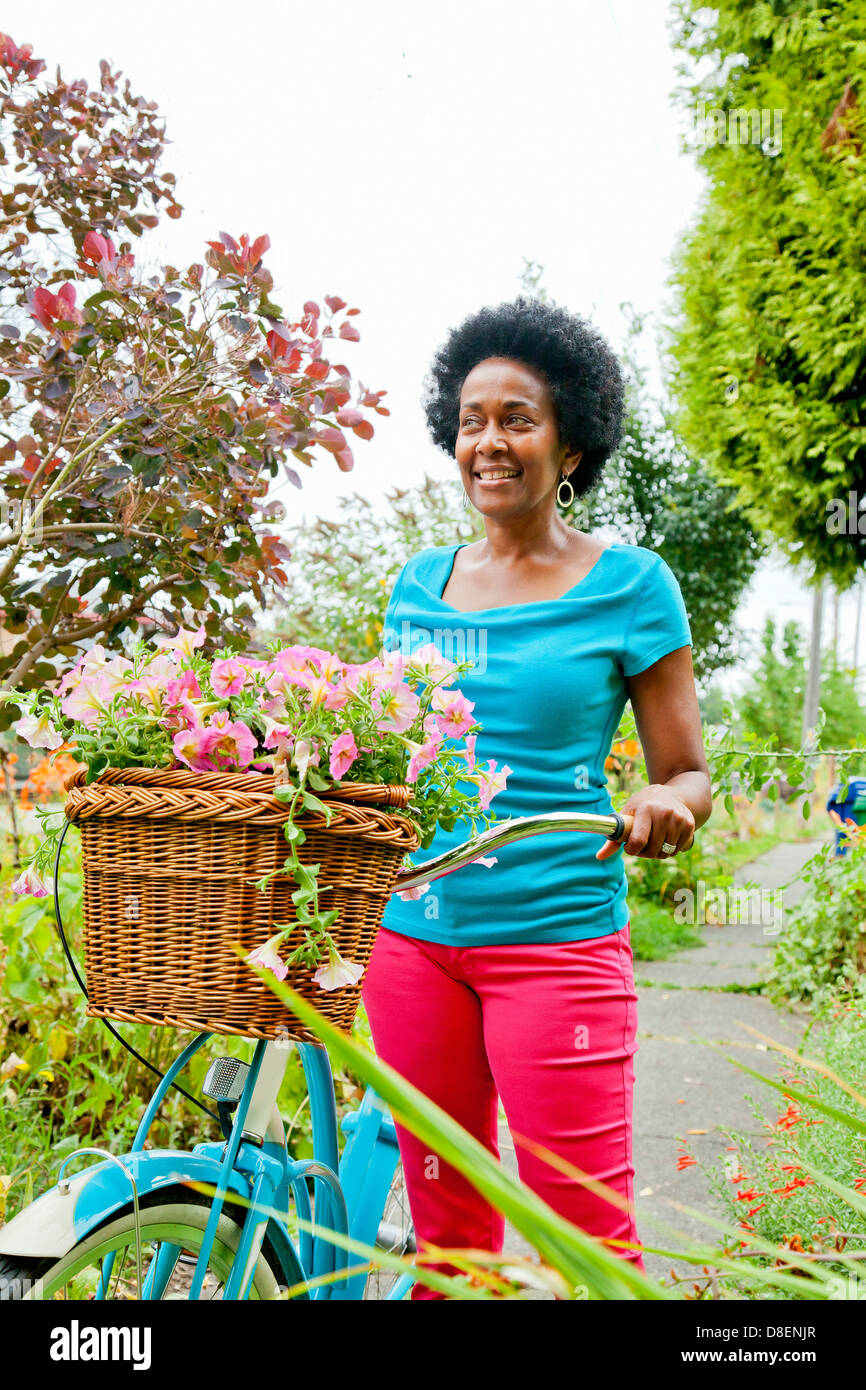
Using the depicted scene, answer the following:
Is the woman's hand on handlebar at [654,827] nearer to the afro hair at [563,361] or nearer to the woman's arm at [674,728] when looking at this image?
the woman's arm at [674,728]

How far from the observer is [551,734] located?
5.64ft

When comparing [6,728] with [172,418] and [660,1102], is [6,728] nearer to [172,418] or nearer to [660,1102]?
[172,418]

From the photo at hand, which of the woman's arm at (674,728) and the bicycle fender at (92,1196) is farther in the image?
the woman's arm at (674,728)

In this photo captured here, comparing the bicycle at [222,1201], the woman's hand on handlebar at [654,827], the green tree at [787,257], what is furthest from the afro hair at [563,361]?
the green tree at [787,257]

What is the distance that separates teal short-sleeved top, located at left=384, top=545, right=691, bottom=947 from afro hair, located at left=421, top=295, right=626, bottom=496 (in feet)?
1.18

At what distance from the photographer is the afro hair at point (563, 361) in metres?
1.97

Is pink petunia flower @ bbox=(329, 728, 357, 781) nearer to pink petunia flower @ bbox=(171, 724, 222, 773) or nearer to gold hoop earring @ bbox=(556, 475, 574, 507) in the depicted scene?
pink petunia flower @ bbox=(171, 724, 222, 773)

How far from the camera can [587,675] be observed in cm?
171

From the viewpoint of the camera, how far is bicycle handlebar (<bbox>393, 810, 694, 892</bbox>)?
1267mm

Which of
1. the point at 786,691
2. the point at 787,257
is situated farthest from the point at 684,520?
the point at 786,691

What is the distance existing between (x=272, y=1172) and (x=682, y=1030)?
375cm

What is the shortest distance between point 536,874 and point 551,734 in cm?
23

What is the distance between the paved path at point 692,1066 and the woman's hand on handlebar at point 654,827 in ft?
3.67
